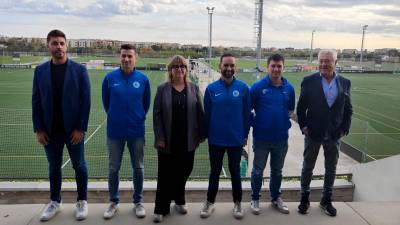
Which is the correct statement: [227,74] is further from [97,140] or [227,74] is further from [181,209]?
[97,140]

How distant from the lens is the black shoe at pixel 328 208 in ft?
15.6

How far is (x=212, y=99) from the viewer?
4.54m

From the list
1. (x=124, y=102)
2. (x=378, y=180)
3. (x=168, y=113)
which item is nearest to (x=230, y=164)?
(x=168, y=113)

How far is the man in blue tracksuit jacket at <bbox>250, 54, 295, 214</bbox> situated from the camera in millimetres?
4703

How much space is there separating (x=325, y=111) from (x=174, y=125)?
1.73 m

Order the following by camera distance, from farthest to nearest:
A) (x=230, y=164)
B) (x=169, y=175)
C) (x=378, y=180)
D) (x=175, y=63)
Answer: (x=378, y=180)
(x=230, y=164)
(x=169, y=175)
(x=175, y=63)

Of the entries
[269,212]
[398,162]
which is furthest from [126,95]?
[398,162]

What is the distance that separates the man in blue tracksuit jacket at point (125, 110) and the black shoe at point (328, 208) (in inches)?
83.1

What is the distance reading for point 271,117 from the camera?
471cm

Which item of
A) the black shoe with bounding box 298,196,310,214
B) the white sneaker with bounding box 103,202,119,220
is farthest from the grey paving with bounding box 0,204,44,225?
the black shoe with bounding box 298,196,310,214

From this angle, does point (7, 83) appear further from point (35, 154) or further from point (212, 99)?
point (212, 99)

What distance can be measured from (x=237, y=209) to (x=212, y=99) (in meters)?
1.29

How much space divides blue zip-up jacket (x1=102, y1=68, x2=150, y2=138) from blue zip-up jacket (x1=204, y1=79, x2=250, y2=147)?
754mm

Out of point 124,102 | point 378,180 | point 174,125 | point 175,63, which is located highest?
point 175,63
